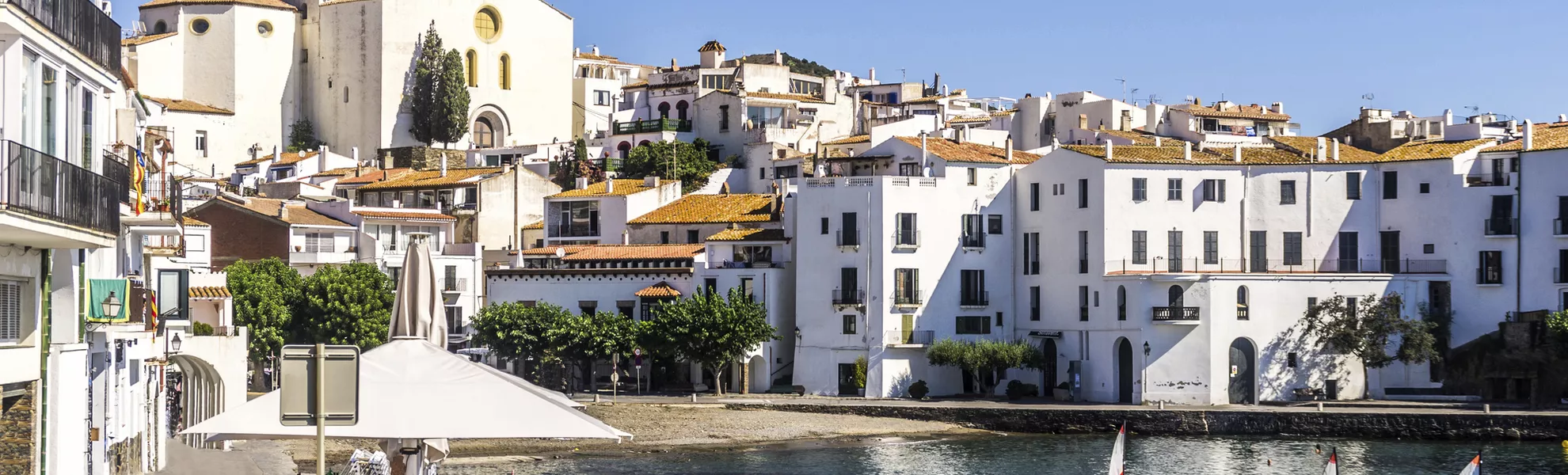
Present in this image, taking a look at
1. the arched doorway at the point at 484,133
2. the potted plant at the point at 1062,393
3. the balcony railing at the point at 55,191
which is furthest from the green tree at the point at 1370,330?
the arched doorway at the point at 484,133

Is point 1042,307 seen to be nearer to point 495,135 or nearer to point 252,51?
point 495,135

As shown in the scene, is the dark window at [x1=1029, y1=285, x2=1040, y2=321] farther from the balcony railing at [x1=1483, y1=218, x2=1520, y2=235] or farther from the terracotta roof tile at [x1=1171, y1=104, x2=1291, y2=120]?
the terracotta roof tile at [x1=1171, y1=104, x2=1291, y2=120]

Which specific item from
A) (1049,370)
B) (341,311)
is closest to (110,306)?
(341,311)

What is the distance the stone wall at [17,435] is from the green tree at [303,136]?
8733cm

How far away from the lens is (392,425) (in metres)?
19.8

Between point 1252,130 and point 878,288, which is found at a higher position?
point 1252,130

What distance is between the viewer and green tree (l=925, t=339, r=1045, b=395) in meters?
64.9

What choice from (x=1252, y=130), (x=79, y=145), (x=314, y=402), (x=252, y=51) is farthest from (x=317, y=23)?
(x=314, y=402)

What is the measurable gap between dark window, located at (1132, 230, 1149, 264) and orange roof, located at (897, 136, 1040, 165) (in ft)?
19.9

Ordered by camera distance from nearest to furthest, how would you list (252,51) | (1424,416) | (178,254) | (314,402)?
(314,402) < (178,254) < (1424,416) < (252,51)

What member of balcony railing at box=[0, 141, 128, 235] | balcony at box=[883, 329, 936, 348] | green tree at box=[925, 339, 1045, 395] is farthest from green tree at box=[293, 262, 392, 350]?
balcony railing at box=[0, 141, 128, 235]

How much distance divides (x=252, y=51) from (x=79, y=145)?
88649mm

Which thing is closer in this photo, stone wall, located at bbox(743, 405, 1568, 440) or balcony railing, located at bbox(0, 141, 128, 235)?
balcony railing, located at bbox(0, 141, 128, 235)

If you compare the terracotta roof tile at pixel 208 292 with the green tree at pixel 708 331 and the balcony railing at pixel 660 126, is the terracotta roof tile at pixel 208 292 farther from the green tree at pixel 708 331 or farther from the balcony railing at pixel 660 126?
the balcony railing at pixel 660 126
